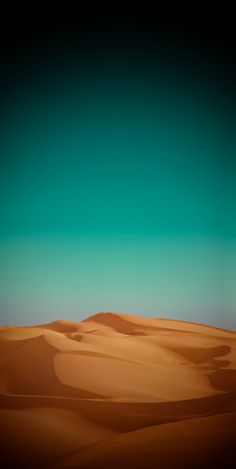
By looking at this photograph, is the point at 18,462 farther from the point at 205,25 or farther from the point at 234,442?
the point at 205,25

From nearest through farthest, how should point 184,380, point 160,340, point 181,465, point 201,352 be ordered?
point 181,465 → point 184,380 → point 201,352 → point 160,340

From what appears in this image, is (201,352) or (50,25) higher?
(50,25)

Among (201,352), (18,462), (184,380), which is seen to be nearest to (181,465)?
(18,462)

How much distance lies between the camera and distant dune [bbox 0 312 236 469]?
2.89 meters

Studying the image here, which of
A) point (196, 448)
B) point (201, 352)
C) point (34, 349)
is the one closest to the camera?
point (196, 448)

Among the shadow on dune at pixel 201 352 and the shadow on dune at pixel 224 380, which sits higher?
the shadow on dune at pixel 224 380

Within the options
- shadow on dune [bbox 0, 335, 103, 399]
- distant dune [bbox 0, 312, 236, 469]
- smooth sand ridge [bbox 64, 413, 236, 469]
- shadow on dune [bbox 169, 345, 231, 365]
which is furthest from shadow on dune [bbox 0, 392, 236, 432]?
shadow on dune [bbox 169, 345, 231, 365]

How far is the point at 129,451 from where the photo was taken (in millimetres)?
2906

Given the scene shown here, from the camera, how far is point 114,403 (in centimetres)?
423

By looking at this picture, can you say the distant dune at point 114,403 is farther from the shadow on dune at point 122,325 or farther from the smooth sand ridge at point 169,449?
the shadow on dune at point 122,325

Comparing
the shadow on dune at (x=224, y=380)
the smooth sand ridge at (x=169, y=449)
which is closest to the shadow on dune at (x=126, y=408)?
the smooth sand ridge at (x=169, y=449)

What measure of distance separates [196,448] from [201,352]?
5552 mm

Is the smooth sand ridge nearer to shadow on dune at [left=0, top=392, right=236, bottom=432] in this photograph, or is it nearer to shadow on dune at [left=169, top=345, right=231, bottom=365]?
shadow on dune at [left=0, top=392, right=236, bottom=432]

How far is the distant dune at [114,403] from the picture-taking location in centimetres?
289
